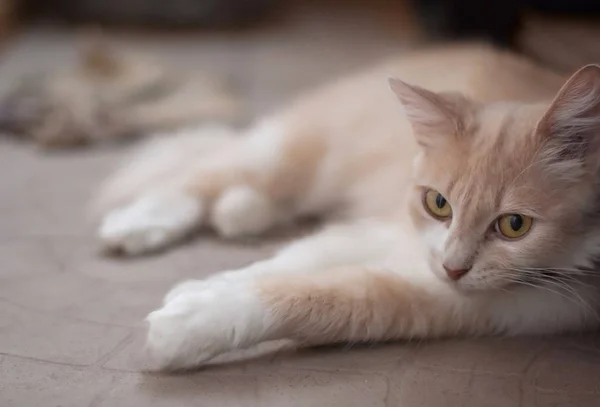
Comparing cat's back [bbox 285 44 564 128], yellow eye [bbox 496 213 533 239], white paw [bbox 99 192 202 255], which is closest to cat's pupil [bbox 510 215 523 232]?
→ yellow eye [bbox 496 213 533 239]

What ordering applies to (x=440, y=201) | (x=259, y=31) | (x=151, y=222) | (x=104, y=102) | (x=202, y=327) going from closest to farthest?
(x=202, y=327)
(x=440, y=201)
(x=151, y=222)
(x=104, y=102)
(x=259, y=31)

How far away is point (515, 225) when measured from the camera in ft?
3.98

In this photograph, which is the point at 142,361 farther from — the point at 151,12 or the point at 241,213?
the point at 151,12

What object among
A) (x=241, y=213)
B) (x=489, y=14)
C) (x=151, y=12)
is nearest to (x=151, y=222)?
(x=241, y=213)

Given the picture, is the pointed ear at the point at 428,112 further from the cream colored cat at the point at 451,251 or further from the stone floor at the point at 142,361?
the stone floor at the point at 142,361

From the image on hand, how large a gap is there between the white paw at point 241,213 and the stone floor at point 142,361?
5 cm

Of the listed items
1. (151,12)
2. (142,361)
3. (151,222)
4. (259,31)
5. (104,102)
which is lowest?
(142,361)

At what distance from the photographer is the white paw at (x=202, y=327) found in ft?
3.92

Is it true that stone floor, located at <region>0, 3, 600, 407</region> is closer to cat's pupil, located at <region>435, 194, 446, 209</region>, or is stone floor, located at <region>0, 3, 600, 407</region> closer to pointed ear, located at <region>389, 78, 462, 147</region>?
cat's pupil, located at <region>435, 194, 446, 209</region>

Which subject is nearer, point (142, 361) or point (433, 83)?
point (142, 361)

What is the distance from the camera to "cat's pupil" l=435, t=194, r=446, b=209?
131 cm

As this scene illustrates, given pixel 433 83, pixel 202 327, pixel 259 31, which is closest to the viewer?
pixel 202 327

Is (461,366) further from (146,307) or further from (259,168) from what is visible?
(259,168)

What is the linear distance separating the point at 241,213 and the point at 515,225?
748mm
